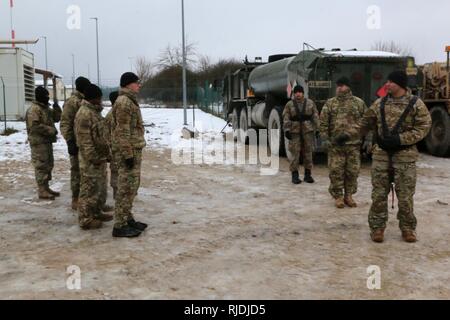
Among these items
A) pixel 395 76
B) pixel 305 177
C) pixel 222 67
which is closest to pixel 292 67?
pixel 305 177

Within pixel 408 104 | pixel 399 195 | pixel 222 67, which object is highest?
pixel 222 67

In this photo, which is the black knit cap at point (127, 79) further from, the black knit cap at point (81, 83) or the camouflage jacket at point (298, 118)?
the camouflage jacket at point (298, 118)

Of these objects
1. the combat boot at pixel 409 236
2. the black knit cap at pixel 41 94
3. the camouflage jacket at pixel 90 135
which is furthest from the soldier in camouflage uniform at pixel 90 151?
the combat boot at pixel 409 236

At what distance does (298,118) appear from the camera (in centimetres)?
825

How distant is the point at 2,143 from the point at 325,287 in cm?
1240

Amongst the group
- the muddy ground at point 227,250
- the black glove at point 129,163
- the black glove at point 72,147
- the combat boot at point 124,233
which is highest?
the black glove at point 72,147

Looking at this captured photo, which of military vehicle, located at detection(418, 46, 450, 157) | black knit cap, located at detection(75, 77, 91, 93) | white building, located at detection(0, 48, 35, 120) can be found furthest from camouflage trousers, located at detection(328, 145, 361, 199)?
white building, located at detection(0, 48, 35, 120)

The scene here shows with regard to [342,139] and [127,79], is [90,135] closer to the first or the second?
[127,79]

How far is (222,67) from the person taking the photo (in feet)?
145

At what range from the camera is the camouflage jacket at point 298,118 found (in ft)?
27.0

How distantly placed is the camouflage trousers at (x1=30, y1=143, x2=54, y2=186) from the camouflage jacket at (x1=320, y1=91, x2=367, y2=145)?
161 inches

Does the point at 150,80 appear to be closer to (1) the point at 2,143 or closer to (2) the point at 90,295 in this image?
(1) the point at 2,143

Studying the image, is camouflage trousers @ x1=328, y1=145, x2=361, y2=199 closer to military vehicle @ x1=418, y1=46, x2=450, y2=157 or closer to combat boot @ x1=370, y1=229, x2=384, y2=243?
combat boot @ x1=370, y1=229, x2=384, y2=243

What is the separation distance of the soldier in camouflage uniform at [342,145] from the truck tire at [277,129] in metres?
4.14
